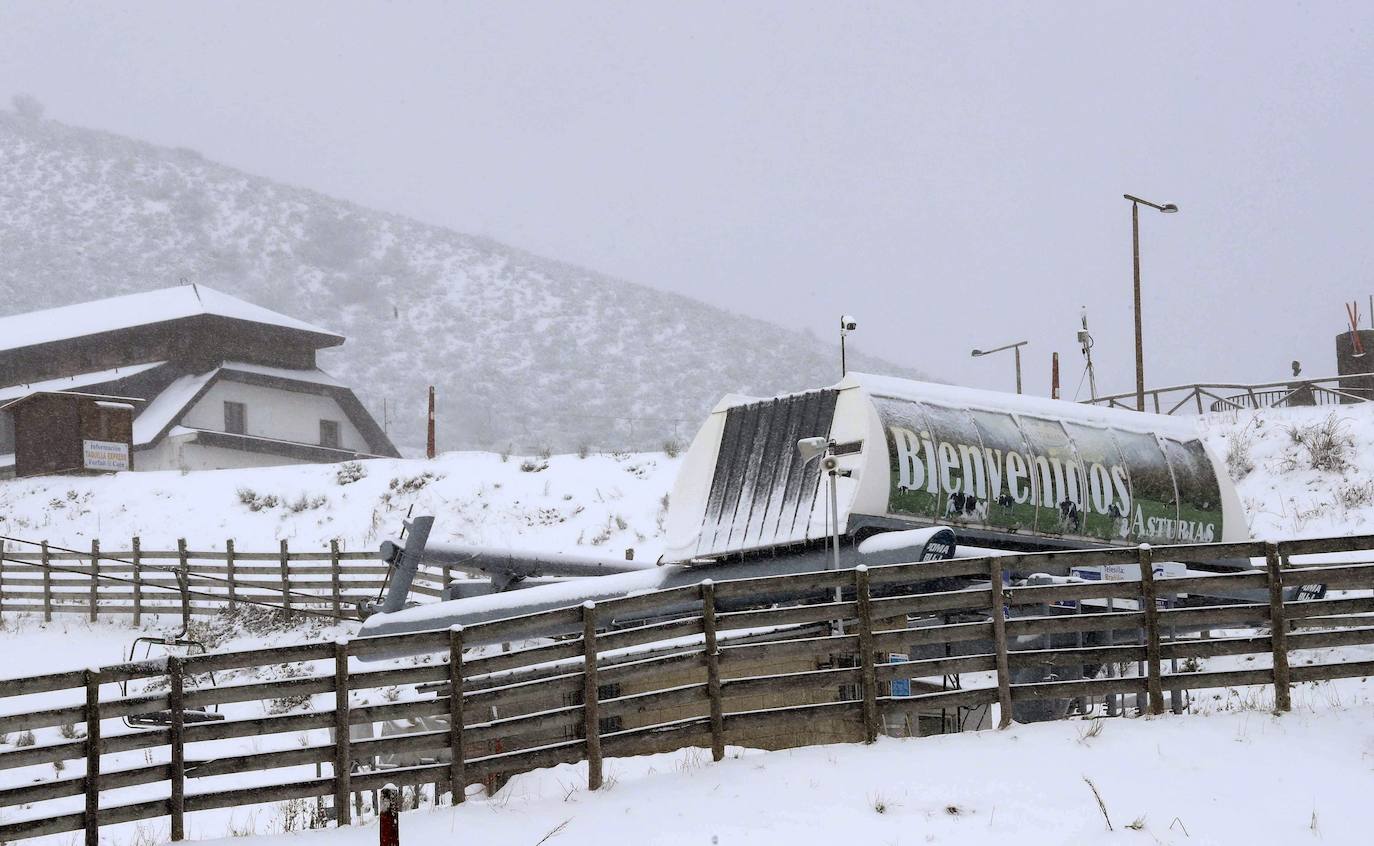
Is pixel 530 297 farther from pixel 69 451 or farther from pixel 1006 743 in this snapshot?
pixel 1006 743

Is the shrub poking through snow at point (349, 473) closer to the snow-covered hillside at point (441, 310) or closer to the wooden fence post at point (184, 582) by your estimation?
the wooden fence post at point (184, 582)

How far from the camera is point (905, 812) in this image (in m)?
10.3

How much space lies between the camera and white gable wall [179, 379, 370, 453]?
5225 cm

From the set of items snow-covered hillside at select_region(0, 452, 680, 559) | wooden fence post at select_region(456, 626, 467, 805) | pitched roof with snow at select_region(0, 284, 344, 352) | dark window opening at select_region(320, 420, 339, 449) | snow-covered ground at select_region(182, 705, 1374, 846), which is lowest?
snow-covered ground at select_region(182, 705, 1374, 846)

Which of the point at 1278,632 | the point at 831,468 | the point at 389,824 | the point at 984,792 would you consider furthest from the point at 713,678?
the point at 389,824

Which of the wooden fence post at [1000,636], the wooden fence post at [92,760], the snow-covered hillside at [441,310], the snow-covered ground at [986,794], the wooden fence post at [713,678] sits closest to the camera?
the snow-covered ground at [986,794]

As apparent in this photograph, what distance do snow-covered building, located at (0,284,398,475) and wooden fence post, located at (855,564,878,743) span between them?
4188 centimetres

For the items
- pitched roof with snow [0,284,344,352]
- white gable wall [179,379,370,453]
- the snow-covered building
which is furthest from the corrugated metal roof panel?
pitched roof with snow [0,284,344,352]

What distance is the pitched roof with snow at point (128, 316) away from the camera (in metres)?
56.3

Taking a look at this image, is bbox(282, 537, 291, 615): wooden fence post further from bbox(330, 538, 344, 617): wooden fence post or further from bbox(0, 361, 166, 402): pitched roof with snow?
bbox(0, 361, 166, 402): pitched roof with snow

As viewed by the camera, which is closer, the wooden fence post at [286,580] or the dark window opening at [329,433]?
the wooden fence post at [286,580]

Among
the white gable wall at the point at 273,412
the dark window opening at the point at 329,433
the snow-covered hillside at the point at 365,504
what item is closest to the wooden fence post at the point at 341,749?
the snow-covered hillside at the point at 365,504

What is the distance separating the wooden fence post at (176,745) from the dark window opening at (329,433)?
45994 millimetres

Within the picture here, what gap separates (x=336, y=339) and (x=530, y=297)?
11966cm
